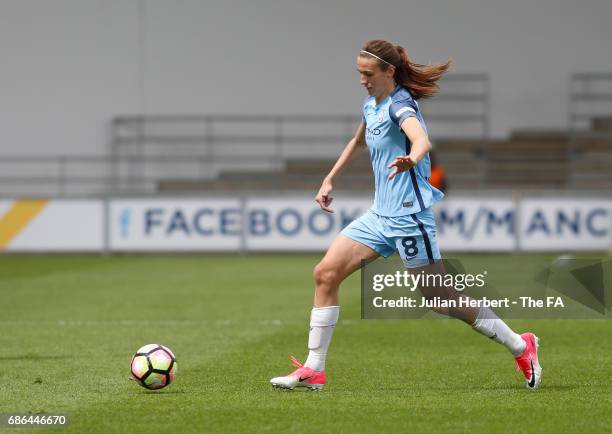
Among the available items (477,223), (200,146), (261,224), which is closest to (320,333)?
(477,223)

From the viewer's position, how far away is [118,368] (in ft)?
29.1

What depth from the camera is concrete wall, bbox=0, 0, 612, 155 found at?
27.5 metres

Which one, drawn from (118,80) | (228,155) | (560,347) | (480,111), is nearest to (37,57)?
(118,80)

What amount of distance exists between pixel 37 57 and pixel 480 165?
10.2 metres

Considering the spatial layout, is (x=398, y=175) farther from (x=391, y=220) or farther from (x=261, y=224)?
(x=261, y=224)

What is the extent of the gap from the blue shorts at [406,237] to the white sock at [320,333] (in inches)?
18.8

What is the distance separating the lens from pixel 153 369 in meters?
7.65

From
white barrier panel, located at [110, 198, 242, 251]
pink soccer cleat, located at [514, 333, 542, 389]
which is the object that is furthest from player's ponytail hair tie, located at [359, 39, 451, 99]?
white barrier panel, located at [110, 198, 242, 251]

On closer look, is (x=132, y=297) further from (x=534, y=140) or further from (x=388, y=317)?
(x=534, y=140)

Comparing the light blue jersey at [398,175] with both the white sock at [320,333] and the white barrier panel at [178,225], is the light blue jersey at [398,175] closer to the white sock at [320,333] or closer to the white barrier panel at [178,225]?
the white sock at [320,333]

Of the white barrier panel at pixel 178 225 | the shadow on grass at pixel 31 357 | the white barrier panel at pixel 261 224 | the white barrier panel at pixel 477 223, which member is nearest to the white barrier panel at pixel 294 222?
the white barrier panel at pixel 261 224

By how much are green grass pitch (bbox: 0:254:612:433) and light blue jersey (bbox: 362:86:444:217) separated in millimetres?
1126

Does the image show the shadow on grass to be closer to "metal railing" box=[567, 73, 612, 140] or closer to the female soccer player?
the female soccer player

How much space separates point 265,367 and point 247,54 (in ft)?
65.4
